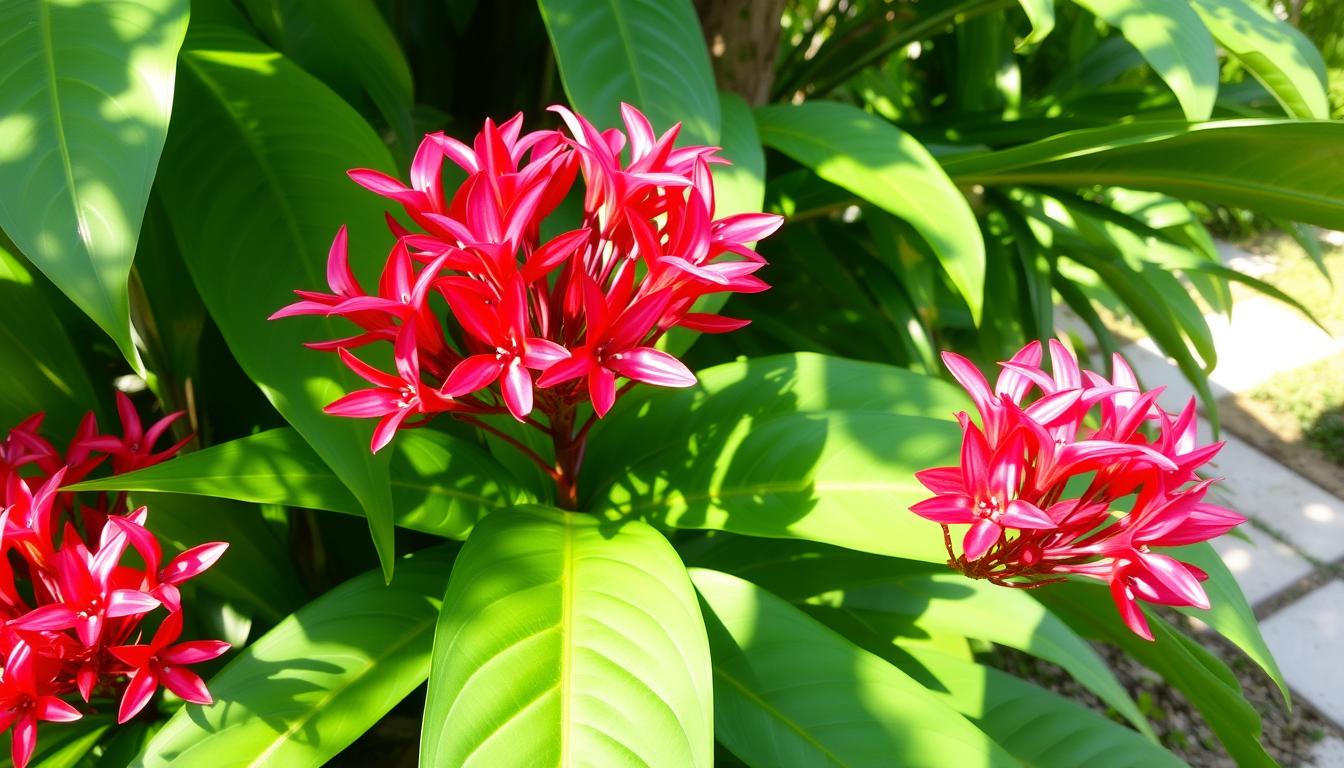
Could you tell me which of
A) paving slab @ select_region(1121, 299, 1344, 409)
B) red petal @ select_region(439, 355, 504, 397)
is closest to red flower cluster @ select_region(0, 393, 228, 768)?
red petal @ select_region(439, 355, 504, 397)

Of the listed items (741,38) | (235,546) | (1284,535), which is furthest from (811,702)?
(1284,535)

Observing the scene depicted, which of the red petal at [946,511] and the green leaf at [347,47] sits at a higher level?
the green leaf at [347,47]

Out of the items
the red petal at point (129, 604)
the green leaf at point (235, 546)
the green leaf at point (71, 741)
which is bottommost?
the green leaf at point (71, 741)

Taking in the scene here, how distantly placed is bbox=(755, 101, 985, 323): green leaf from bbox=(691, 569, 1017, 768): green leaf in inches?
11.9

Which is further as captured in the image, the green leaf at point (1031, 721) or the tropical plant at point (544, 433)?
the green leaf at point (1031, 721)

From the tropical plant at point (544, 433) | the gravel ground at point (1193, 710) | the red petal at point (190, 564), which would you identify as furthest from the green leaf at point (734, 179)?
the gravel ground at point (1193, 710)

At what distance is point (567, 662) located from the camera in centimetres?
61

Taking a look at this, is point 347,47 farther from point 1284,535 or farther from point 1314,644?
point 1284,535

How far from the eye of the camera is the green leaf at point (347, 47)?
39.8 inches

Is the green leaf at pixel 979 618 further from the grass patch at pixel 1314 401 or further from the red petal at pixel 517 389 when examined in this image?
the grass patch at pixel 1314 401

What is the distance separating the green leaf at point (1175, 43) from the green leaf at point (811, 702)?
57 centimetres

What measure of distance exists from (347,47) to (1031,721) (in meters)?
0.96

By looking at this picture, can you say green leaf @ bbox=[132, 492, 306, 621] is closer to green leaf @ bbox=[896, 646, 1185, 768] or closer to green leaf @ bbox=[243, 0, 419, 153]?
green leaf @ bbox=[243, 0, 419, 153]

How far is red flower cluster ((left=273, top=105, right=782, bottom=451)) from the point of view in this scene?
604 mm
